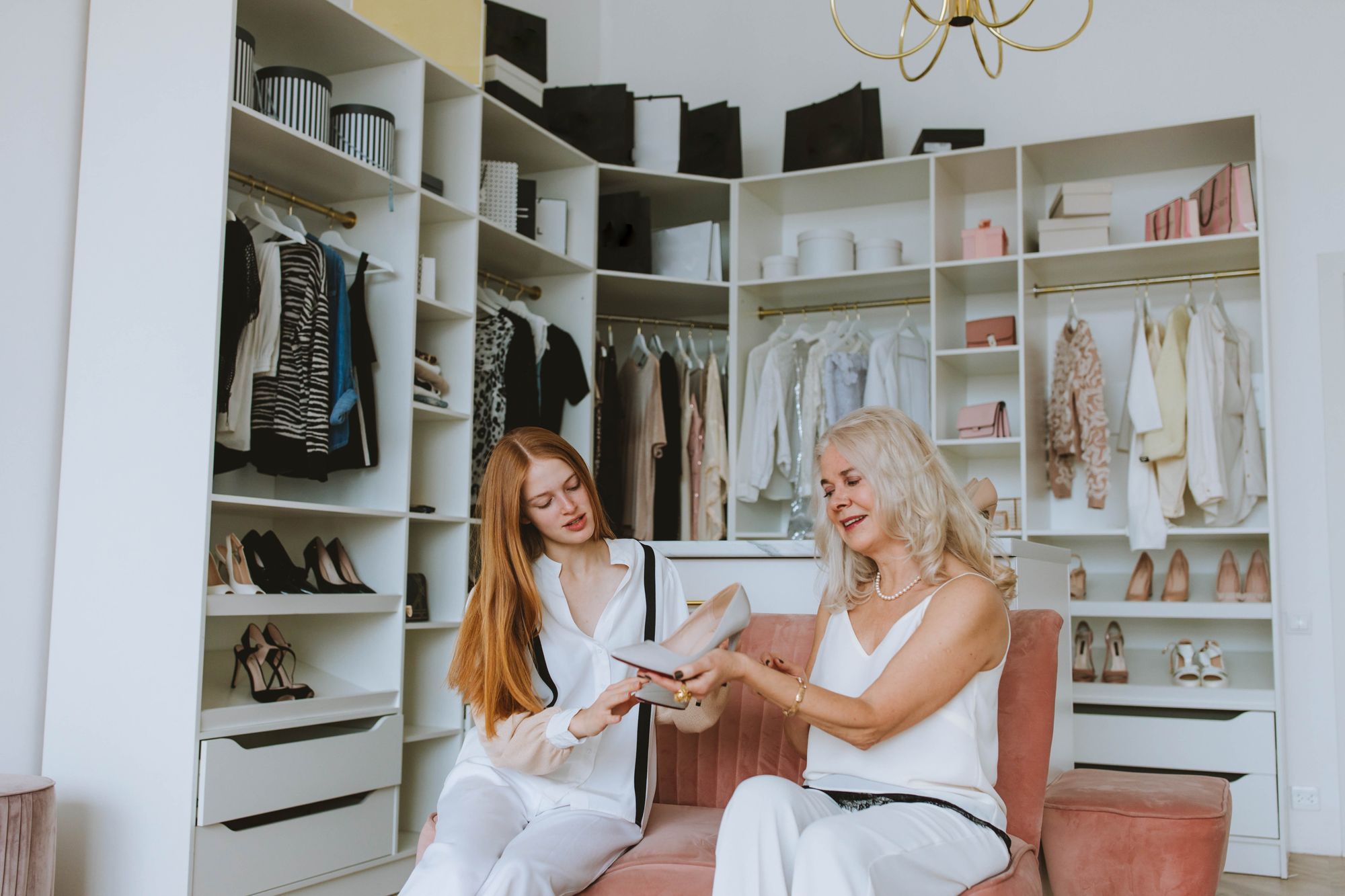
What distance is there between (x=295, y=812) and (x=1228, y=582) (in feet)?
11.2

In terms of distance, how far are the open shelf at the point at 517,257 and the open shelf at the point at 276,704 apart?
1.65m

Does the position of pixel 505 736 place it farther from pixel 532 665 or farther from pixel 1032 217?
pixel 1032 217

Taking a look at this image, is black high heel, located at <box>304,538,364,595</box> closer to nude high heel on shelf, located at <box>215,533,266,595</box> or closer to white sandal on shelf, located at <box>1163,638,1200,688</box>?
nude high heel on shelf, located at <box>215,533,266,595</box>

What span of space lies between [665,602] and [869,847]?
0.74 metres

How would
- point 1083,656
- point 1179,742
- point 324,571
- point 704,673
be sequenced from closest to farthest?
point 704,673, point 324,571, point 1179,742, point 1083,656

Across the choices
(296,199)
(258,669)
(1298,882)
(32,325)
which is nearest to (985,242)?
(1298,882)

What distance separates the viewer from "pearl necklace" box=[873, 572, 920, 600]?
201 cm

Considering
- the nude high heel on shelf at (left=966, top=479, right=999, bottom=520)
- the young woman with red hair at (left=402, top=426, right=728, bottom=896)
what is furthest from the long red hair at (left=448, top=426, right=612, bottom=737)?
the nude high heel on shelf at (left=966, top=479, right=999, bottom=520)

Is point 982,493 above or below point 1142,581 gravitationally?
above

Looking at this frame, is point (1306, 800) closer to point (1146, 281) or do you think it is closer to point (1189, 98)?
point (1146, 281)

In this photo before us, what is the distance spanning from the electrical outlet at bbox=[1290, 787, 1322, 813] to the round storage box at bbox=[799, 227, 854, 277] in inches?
107

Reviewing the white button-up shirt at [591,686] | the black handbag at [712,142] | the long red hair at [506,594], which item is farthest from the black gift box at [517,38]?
the white button-up shirt at [591,686]

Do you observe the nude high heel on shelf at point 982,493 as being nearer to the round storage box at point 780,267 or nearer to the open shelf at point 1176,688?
the open shelf at point 1176,688

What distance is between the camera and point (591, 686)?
215cm
